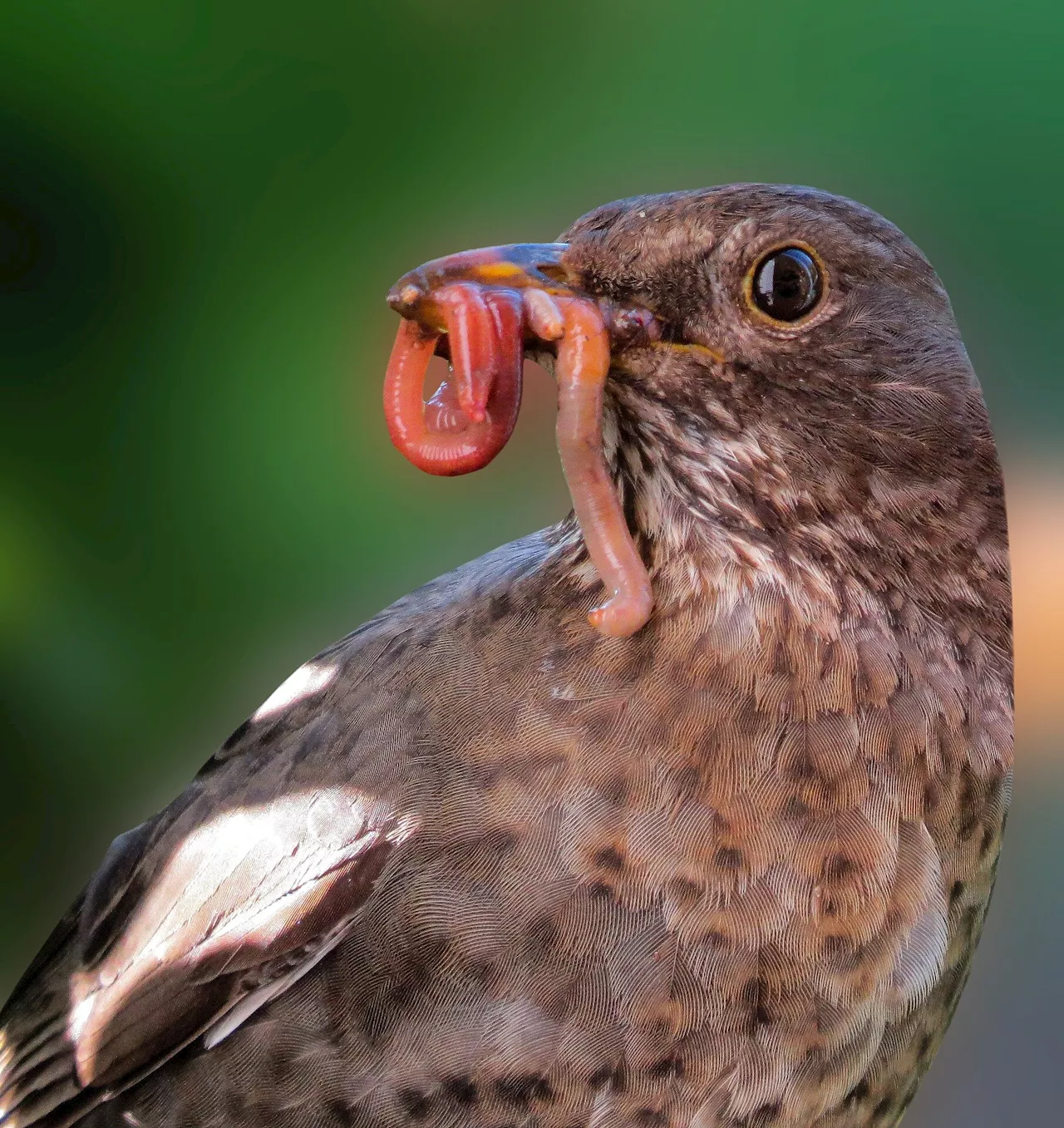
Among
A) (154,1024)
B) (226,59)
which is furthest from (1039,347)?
(154,1024)

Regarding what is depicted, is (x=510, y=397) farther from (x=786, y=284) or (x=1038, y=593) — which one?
(x=1038, y=593)

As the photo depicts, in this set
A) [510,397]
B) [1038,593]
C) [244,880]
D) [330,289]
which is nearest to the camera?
[510,397]

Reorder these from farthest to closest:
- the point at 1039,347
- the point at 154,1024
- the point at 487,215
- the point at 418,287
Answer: the point at 487,215 → the point at 1039,347 → the point at 154,1024 → the point at 418,287

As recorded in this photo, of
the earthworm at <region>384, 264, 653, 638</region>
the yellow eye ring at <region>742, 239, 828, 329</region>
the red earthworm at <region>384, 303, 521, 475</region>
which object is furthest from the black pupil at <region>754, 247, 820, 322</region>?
the red earthworm at <region>384, 303, 521, 475</region>

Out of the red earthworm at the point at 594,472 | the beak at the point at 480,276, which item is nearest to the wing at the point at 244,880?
the red earthworm at the point at 594,472

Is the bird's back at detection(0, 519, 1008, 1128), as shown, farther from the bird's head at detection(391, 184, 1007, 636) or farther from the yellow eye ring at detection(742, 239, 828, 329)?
the yellow eye ring at detection(742, 239, 828, 329)

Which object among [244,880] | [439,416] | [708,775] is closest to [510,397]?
[439,416]

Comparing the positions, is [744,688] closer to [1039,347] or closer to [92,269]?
[1039,347]
